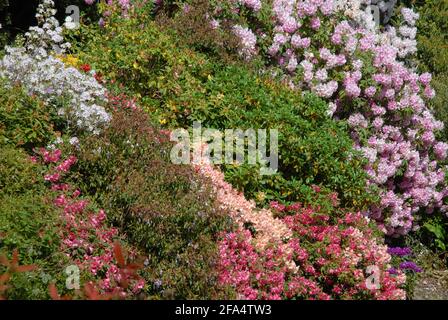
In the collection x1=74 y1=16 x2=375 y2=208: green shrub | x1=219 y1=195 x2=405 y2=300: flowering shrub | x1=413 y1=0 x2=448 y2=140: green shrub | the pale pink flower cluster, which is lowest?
x1=219 y1=195 x2=405 y2=300: flowering shrub

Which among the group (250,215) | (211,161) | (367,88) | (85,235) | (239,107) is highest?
(367,88)

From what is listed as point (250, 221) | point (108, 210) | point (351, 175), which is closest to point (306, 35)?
point (351, 175)

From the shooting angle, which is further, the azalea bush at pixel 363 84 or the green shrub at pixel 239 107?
the azalea bush at pixel 363 84

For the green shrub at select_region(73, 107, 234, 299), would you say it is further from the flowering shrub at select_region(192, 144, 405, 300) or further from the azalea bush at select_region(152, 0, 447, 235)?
the azalea bush at select_region(152, 0, 447, 235)

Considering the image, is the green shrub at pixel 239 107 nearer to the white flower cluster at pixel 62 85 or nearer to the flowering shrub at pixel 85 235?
the white flower cluster at pixel 62 85


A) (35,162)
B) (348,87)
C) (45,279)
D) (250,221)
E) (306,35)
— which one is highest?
(306,35)

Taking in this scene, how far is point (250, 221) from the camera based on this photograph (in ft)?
17.6

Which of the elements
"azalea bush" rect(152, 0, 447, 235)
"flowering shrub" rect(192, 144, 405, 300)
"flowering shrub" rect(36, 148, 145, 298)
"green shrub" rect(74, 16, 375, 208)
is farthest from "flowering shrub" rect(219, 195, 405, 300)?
"azalea bush" rect(152, 0, 447, 235)

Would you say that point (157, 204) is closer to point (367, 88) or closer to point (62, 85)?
point (62, 85)

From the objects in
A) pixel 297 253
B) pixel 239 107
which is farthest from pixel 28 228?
pixel 239 107

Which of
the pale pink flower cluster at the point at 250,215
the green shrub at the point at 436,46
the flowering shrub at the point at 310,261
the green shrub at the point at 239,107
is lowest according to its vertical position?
the flowering shrub at the point at 310,261

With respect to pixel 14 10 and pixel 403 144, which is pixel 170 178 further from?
pixel 14 10

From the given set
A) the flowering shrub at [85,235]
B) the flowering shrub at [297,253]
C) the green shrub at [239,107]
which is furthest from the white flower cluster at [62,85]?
the flowering shrub at [297,253]

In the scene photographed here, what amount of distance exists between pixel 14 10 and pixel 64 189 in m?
3.96
